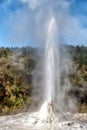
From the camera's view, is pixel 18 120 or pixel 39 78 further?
pixel 39 78

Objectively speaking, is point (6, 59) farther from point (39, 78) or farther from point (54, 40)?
point (54, 40)

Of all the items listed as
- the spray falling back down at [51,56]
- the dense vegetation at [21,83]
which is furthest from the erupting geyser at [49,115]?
the dense vegetation at [21,83]

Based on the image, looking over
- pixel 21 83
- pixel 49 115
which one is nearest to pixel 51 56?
pixel 49 115

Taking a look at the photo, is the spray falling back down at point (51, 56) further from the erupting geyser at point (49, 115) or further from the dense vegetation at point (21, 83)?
the dense vegetation at point (21, 83)

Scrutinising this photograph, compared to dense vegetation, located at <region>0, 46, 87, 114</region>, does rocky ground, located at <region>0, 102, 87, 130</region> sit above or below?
below

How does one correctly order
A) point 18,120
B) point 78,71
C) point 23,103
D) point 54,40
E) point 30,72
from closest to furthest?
point 18,120
point 54,40
point 23,103
point 30,72
point 78,71

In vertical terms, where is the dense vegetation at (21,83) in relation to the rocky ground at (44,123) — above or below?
above

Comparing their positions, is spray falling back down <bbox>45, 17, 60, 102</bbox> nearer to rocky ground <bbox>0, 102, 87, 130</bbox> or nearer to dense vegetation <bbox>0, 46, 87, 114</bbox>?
rocky ground <bbox>0, 102, 87, 130</bbox>

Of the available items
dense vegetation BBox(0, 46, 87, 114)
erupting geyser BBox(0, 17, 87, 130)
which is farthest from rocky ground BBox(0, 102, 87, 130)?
dense vegetation BBox(0, 46, 87, 114)

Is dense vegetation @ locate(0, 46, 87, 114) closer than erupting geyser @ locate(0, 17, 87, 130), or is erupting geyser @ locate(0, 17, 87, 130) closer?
erupting geyser @ locate(0, 17, 87, 130)

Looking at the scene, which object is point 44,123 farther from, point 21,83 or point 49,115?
point 21,83

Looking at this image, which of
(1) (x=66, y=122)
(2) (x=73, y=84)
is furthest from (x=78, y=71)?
(1) (x=66, y=122)
